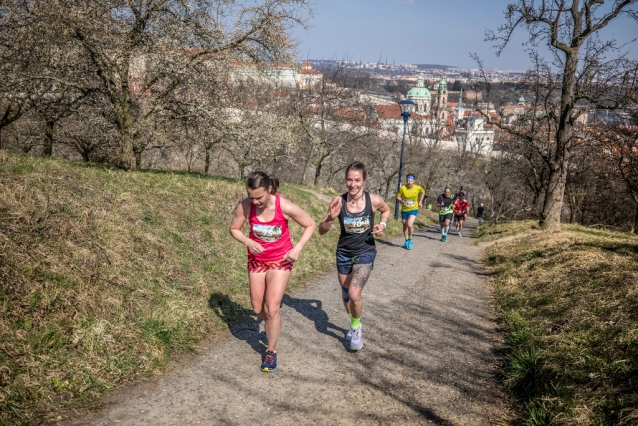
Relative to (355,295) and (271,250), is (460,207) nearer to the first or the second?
(355,295)

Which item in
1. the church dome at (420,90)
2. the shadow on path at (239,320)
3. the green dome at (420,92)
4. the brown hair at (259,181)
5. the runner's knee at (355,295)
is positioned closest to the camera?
the brown hair at (259,181)

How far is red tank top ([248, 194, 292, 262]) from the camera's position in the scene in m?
4.92

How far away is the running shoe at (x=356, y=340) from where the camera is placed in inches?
222

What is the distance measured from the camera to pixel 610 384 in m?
4.21

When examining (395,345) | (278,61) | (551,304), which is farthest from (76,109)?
(551,304)

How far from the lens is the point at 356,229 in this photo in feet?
18.5

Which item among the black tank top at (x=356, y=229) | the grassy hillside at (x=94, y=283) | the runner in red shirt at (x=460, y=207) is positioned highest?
the black tank top at (x=356, y=229)

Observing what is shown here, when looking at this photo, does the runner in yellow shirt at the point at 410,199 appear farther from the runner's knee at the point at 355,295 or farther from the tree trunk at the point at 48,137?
the tree trunk at the point at 48,137

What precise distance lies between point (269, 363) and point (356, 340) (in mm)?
1185

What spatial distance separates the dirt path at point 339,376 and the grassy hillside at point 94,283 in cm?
40

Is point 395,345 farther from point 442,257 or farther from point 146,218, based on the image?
point 442,257

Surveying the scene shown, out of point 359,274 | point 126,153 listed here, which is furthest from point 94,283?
point 126,153

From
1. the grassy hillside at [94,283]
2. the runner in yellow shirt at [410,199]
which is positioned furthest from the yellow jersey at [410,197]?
the grassy hillside at [94,283]

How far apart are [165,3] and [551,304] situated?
9.96 meters
